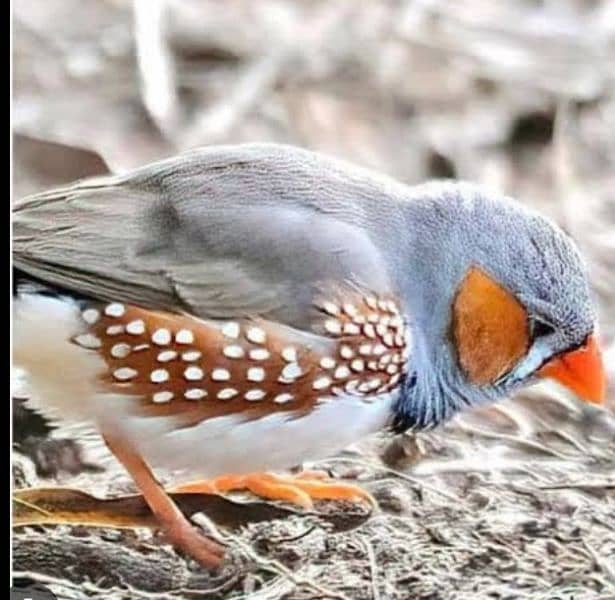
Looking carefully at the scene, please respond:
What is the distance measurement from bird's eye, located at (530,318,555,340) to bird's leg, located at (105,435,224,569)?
0.31m

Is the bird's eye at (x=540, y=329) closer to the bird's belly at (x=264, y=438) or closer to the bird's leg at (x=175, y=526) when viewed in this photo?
the bird's belly at (x=264, y=438)

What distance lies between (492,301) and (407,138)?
15 cm

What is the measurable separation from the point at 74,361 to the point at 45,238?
101mm

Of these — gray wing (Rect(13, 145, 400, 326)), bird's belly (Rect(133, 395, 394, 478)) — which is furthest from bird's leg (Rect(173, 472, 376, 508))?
gray wing (Rect(13, 145, 400, 326))

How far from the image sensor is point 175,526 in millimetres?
1394

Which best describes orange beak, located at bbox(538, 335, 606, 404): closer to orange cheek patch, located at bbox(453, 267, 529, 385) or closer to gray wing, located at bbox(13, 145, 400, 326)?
orange cheek patch, located at bbox(453, 267, 529, 385)

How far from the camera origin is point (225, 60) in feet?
4.58

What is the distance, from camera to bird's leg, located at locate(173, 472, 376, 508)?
138cm

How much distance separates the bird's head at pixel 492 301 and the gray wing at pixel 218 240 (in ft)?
0.13

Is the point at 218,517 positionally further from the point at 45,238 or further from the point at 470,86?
the point at 470,86

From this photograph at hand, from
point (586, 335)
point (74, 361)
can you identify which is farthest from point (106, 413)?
point (586, 335)

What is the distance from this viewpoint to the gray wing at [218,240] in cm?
133

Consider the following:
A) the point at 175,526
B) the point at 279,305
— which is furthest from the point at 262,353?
the point at 175,526

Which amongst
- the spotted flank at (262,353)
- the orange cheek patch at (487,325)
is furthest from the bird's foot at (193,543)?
the orange cheek patch at (487,325)
